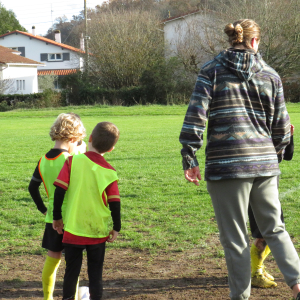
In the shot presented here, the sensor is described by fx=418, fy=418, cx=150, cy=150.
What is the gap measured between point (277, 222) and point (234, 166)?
527 mm

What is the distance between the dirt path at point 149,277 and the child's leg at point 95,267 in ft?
1.65

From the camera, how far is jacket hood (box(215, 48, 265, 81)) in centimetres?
273

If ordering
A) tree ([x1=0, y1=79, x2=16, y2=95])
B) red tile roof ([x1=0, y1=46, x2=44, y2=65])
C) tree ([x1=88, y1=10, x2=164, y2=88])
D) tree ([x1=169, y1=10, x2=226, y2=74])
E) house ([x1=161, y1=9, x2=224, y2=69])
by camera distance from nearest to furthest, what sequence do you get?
tree ([x1=169, y1=10, x2=226, y2=74])
house ([x1=161, y1=9, x2=224, y2=69])
tree ([x1=88, y1=10, x2=164, y2=88])
tree ([x1=0, y1=79, x2=16, y2=95])
red tile roof ([x1=0, y1=46, x2=44, y2=65])

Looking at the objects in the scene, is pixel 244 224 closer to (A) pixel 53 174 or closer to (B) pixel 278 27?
(A) pixel 53 174

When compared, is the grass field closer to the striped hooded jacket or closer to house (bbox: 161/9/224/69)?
the striped hooded jacket

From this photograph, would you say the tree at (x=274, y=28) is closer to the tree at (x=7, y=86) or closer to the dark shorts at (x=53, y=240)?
the tree at (x=7, y=86)

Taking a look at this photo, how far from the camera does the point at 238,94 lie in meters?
2.76

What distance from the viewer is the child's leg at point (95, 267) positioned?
2.88 metres

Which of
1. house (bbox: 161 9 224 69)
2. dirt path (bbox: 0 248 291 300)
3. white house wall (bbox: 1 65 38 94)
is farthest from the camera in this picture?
white house wall (bbox: 1 65 38 94)

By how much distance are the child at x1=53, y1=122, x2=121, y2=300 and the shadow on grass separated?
605 millimetres

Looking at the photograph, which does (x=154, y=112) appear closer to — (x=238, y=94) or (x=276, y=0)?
(x=276, y=0)

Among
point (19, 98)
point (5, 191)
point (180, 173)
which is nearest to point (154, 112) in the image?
point (19, 98)

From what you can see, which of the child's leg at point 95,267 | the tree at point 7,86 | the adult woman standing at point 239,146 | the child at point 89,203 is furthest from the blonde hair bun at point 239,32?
the tree at point 7,86

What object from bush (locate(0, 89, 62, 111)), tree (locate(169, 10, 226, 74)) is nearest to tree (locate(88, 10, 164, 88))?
tree (locate(169, 10, 226, 74))
